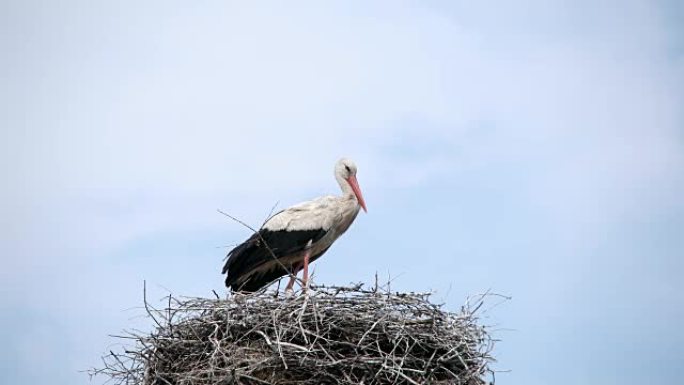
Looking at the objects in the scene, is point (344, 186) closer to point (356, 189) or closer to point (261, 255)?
point (356, 189)

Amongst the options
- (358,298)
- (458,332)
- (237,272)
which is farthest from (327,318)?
(237,272)

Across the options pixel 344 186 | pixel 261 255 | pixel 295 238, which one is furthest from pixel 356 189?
pixel 261 255

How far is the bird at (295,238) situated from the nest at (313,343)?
1622 millimetres

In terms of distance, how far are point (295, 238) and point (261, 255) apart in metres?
0.37

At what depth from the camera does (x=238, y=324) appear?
8.13 m

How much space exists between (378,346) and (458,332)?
633 mm

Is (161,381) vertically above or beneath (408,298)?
beneath

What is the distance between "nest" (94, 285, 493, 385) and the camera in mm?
7762

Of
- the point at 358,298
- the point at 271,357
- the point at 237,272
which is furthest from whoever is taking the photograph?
the point at 237,272

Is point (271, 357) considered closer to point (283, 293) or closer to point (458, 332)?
point (283, 293)

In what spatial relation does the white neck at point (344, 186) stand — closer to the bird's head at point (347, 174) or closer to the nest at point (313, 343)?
the bird's head at point (347, 174)

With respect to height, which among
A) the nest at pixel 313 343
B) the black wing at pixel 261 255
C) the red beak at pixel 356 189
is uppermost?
the red beak at pixel 356 189

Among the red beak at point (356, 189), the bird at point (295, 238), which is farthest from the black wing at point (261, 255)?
the red beak at point (356, 189)

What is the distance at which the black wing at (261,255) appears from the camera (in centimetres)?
1007
